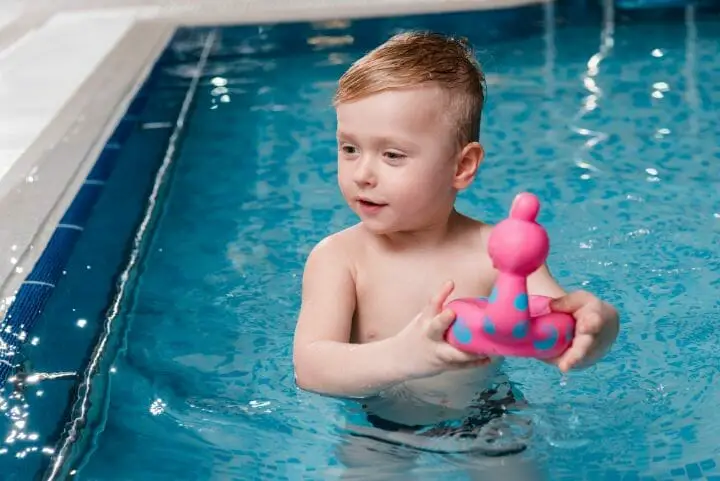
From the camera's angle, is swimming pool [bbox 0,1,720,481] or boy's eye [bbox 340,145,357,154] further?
swimming pool [bbox 0,1,720,481]

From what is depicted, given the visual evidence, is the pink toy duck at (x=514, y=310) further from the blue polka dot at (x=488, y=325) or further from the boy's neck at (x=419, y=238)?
the boy's neck at (x=419, y=238)

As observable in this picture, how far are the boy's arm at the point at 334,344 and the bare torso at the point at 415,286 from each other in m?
0.04

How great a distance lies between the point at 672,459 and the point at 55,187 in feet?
7.78

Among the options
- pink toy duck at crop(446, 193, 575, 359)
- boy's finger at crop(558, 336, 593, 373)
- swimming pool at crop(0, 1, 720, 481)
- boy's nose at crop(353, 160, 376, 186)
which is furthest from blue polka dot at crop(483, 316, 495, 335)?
swimming pool at crop(0, 1, 720, 481)

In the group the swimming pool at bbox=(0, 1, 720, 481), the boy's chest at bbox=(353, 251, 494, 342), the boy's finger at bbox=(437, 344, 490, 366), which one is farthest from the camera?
the swimming pool at bbox=(0, 1, 720, 481)

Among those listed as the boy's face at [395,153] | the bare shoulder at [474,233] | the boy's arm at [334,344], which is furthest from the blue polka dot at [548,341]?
the bare shoulder at [474,233]

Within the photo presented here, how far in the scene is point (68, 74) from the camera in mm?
5871

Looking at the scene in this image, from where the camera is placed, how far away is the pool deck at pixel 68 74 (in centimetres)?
384

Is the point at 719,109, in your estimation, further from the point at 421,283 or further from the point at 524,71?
the point at 421,283

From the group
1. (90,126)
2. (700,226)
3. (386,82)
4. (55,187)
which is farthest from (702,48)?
(386,82)

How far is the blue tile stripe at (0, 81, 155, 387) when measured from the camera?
2914 mm

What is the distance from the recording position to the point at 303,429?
2.72 m

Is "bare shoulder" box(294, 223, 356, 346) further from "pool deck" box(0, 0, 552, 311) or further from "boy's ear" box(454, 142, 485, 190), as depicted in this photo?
"pool deck" box(0, 0, 552, 311)

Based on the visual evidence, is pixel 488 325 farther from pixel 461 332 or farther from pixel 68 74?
pixel 68 74
